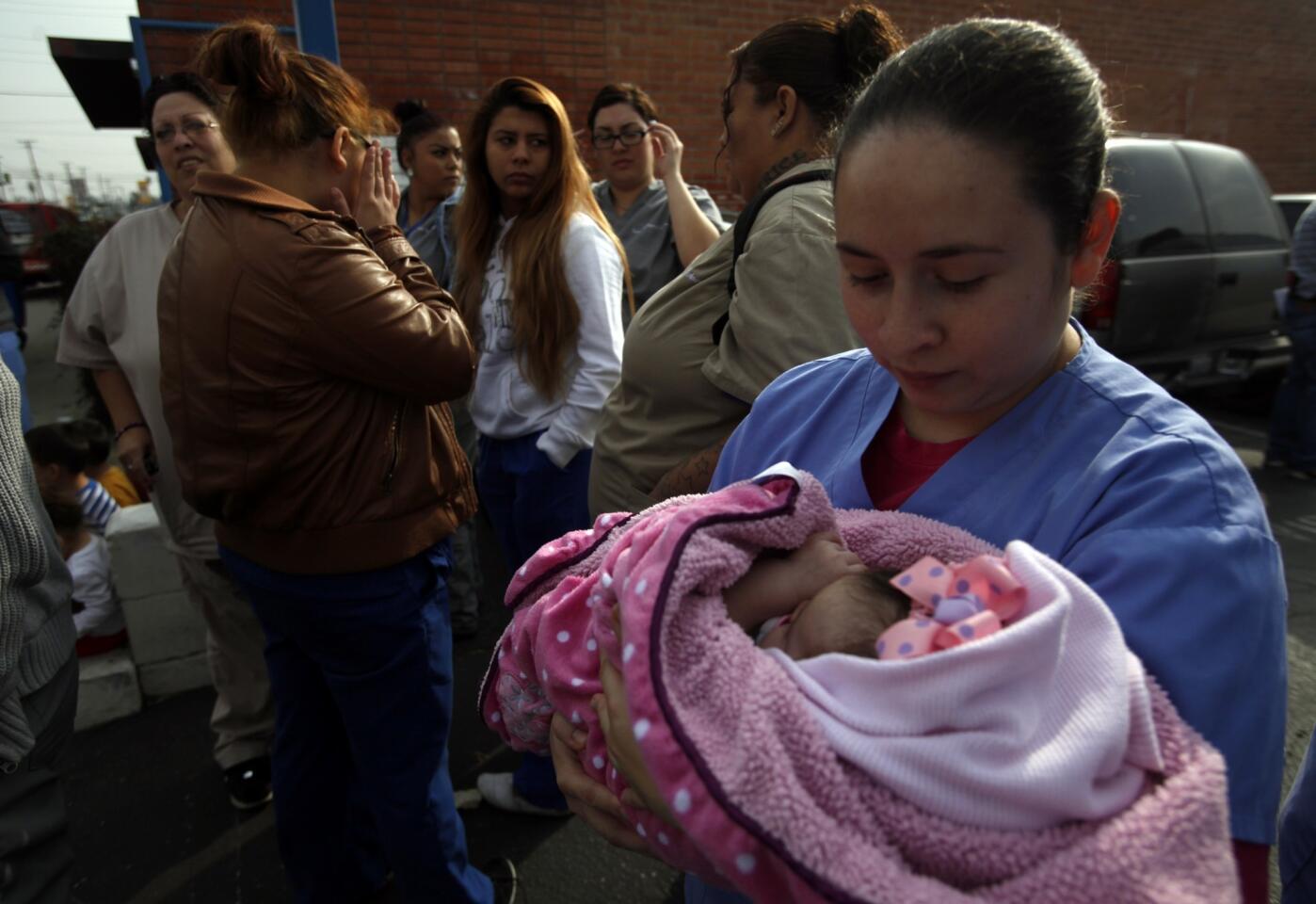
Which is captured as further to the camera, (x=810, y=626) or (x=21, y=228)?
Result: (x=21, y=228)

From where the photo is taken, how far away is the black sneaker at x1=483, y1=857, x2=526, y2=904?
8.62 ft

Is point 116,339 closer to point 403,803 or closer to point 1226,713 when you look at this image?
point 403,803

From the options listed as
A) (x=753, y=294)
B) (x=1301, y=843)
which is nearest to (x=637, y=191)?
(x=753, y=294)

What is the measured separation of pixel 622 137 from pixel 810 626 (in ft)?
12.5

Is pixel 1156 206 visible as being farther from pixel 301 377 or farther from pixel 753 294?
pixel 301 377

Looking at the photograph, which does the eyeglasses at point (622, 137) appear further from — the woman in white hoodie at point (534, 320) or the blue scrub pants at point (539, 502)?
the blue scrub pants at point (539, 502)

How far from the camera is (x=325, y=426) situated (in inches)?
76.4

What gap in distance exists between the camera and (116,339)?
292 centimetres

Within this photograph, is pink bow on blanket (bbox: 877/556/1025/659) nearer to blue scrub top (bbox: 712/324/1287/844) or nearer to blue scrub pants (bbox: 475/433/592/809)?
blue scrub top (bbox: 712/324/1287/844)

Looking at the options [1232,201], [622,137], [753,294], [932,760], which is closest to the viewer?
[932,760]

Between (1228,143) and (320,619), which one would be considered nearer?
(320,619)

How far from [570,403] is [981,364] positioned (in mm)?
1915

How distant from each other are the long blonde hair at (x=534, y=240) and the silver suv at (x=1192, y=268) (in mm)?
4103

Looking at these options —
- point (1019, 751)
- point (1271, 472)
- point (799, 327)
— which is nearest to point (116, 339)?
point (799, 327)
